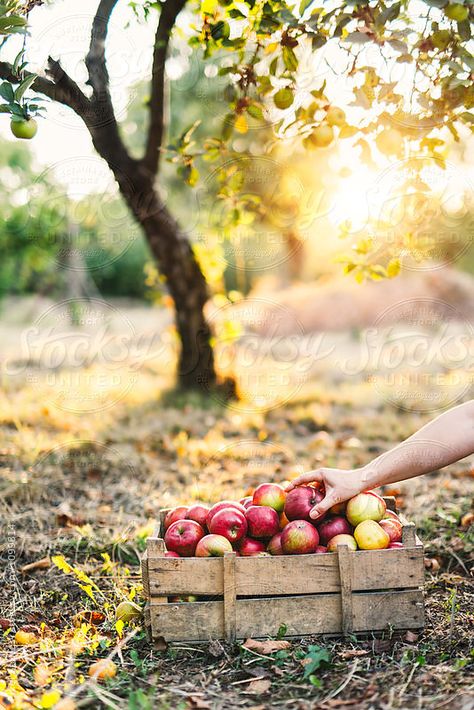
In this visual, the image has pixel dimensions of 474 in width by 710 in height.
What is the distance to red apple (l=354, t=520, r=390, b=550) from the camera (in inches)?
93.6

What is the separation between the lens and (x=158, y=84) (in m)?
4.86

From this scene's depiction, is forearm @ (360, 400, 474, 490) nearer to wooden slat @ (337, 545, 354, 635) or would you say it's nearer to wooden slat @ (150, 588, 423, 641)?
wooden slat @ (337, 545, 354, 635)

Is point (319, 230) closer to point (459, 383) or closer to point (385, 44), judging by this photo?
point (459, 383)

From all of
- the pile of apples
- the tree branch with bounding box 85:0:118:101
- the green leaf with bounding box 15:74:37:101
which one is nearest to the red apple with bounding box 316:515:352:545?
the pile of apples

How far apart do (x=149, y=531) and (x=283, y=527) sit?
101 centimetres

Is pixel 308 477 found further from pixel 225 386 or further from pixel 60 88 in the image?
pixel 225 386

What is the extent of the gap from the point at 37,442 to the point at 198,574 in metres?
2.92

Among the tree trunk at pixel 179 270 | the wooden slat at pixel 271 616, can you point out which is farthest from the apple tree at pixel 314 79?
the wooden slat at pixel 271 616

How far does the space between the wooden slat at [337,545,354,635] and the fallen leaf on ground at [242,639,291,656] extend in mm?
209

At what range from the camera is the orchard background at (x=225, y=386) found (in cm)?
222

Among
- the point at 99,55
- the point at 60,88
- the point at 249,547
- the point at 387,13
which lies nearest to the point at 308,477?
the point at 249,547

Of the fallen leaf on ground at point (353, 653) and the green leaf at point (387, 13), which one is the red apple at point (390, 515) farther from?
the green leaf at point (387, 13)

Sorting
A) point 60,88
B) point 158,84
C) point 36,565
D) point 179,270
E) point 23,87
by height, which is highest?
point 158,84

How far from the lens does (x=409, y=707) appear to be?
6.30 ft
